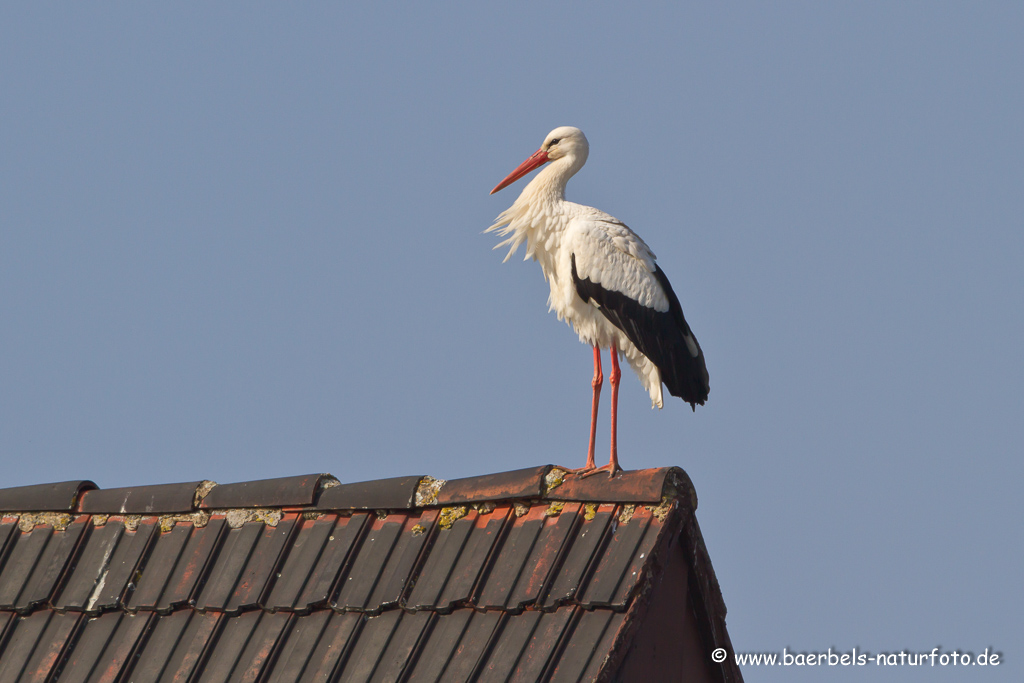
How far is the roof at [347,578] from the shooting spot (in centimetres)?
384

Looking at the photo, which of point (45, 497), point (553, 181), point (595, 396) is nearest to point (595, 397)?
point (595, 396)

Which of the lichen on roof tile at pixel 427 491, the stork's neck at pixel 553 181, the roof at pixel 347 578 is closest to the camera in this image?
the roof at pixel 347 578

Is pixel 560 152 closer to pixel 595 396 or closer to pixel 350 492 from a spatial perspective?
pixel 595 396

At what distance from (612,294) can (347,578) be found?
2.71 metres

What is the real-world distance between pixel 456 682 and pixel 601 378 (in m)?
3.22

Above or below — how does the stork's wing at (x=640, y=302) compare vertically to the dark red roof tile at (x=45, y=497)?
above

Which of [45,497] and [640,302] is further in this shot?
[640,302]

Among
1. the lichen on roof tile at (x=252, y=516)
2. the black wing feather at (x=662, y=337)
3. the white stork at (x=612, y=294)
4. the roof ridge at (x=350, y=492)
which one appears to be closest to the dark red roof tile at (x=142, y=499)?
the roof ridge at (x=350, y=492)

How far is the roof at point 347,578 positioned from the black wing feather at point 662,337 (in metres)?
2.24

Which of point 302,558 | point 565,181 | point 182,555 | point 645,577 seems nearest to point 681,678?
point 645,577

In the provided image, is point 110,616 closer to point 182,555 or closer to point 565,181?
point 182,555

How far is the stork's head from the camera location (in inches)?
296

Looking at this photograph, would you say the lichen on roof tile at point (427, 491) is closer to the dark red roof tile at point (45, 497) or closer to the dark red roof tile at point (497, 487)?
the dark red roof tile at point (497, 487)

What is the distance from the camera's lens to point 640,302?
664 centimetres
